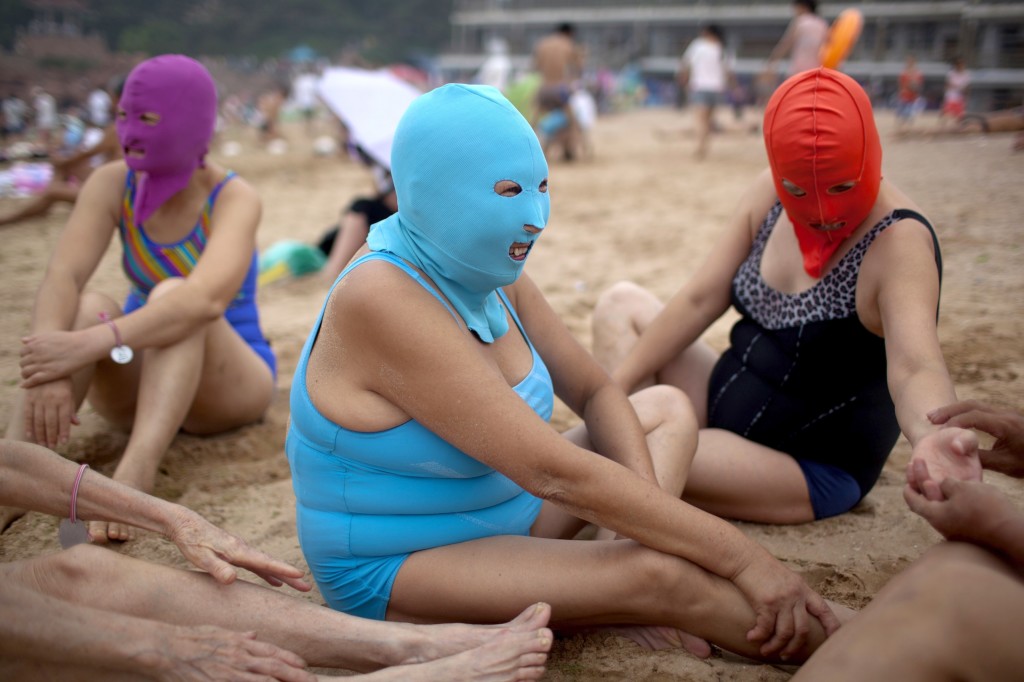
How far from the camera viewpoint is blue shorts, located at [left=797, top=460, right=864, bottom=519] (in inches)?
108

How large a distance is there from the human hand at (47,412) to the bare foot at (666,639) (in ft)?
6.56

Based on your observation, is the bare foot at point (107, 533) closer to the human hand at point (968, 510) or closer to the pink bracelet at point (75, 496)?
the pink bracelet at point (75, 496)

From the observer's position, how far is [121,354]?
2.95 metres

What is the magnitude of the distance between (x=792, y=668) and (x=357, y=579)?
3.60 ft

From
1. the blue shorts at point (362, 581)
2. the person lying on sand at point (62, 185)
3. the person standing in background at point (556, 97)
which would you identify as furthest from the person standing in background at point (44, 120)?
the blue shorts at point (362, 581)

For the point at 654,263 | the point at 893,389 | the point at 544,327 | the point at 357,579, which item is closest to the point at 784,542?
the point at 893,389

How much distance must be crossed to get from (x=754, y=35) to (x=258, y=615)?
3098 cm

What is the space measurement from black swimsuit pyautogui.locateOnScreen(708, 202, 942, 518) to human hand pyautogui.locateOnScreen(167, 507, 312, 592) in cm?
159

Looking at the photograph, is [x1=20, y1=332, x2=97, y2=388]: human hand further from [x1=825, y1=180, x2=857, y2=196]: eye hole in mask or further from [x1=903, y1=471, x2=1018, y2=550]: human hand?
[x1=903, y1=471, x2=1018, y2=550]: human hand

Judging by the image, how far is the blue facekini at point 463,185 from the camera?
6.12ft

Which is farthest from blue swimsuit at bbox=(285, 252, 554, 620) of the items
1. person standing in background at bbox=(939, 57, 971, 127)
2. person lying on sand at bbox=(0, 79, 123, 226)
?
person standing in background at bbox=(939, 57, 971, 127)

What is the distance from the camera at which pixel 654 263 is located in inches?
244

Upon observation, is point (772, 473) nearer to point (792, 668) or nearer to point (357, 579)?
point (792, 668)

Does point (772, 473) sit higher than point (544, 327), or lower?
lower
